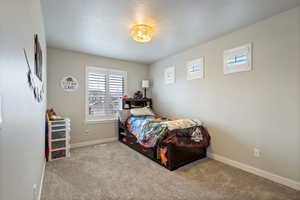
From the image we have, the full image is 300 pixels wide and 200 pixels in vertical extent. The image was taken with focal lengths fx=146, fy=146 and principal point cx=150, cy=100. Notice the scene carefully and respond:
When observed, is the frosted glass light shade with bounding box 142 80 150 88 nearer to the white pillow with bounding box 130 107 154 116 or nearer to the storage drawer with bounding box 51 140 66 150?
the white pillow with bounding box 130 107 154 116

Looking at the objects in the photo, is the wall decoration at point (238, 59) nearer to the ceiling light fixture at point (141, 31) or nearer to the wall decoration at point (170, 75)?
the wall decoration at point (170, 75)

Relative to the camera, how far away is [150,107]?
497 centimetres

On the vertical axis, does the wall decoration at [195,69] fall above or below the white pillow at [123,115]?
above

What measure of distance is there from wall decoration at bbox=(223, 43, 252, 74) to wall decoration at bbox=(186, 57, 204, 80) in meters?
0.55

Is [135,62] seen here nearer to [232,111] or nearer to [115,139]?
[115,139]

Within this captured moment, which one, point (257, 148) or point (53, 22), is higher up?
point (53, 22)

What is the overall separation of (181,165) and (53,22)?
11.2 feet

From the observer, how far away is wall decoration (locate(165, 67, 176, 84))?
4.20m

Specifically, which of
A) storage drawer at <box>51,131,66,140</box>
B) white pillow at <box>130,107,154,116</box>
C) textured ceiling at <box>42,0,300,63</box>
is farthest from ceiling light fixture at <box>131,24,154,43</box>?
storage drawer at <box>51,131,66,140</box>

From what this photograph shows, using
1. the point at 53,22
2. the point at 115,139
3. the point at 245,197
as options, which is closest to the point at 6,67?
the point at 53,22

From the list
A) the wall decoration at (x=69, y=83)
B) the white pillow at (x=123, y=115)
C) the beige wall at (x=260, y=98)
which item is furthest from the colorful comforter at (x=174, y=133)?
the wall decoration at (x=69, y=83)

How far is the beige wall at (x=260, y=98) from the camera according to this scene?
2135 mm

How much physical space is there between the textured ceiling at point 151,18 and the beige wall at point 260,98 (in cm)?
27

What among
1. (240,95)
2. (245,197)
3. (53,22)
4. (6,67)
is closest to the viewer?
(6,67)
